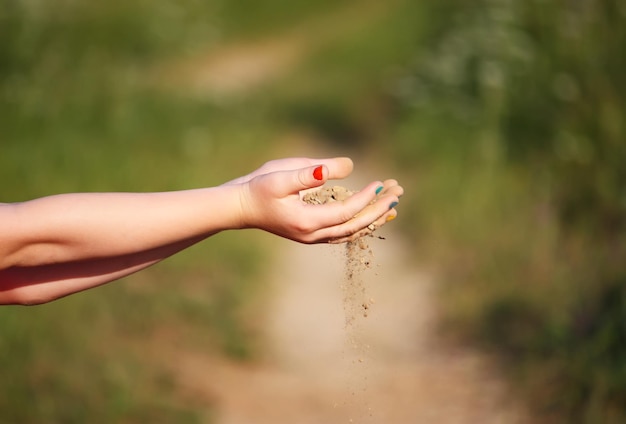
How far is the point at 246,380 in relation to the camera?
13.2 feet

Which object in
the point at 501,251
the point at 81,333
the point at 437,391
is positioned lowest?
the point at 437,391

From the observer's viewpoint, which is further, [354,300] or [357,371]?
[357,371]

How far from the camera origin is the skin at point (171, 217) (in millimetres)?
2033

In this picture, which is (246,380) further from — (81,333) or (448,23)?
(448,23)

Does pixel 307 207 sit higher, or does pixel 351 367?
pixel 351 367

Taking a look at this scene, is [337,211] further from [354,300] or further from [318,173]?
[354,300]

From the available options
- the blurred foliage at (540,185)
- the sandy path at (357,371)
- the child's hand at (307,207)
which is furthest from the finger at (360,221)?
the sandy path at (357,371)

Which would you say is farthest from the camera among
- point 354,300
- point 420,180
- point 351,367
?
point 420,180

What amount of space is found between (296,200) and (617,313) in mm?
1819

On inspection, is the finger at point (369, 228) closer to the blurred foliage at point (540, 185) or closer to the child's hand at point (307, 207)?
the child's hand at point (307, 207)

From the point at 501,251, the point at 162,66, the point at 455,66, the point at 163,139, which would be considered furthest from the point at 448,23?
the point at 501,251

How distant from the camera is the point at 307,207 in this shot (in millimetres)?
2051

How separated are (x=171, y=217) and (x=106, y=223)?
149 millimetres

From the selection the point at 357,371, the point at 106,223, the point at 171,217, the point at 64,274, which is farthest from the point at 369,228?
the point at 357,371
